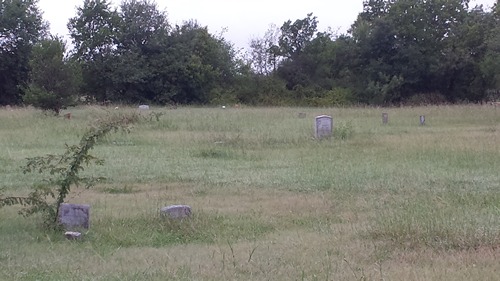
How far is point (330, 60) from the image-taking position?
55.9m

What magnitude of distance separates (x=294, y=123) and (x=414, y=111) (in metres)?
9.22

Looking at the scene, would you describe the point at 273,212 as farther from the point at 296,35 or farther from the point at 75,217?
the point at 296,35

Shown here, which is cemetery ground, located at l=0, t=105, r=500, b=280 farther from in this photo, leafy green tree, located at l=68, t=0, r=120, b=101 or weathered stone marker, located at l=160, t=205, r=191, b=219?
leafy green tree, located at l=68, t=0, r=120, b=101

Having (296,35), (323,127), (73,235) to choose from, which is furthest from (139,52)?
(73,235)

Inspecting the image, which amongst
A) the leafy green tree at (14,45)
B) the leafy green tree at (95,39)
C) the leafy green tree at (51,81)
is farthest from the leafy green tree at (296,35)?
the leafy green tree at (51,81)

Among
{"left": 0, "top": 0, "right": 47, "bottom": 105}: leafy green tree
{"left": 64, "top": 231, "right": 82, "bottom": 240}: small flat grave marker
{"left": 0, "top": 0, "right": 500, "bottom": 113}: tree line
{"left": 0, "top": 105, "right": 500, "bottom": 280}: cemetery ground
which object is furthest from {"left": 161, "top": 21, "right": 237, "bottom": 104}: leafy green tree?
{"left": 64, "top": 231, "right": 82, "bottom": 240}: small flat grave marker

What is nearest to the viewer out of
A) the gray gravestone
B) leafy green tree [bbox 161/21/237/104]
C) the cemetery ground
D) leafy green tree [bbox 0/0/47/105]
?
the cemetery ground

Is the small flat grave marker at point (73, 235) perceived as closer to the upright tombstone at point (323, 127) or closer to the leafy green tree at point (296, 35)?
the upright tombstone at point (323, 127)

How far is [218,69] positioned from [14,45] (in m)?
15.7

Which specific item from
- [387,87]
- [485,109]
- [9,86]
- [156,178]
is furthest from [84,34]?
[156,178]

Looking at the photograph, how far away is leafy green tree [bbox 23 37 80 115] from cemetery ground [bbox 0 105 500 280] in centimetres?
1152

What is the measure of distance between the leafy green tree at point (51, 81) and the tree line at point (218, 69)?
13.4 metres

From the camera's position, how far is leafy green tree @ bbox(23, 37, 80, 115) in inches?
1277

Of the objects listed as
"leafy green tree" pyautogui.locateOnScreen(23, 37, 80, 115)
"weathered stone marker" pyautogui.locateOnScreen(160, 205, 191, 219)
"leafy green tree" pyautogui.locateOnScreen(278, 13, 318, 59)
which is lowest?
"weathered stone marker" pyautogui.locateOnScreen(160, 205, 191, 219)
